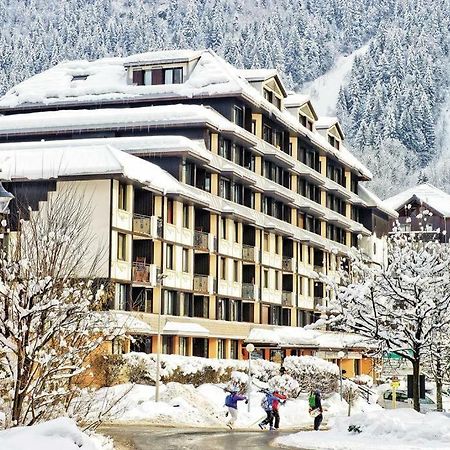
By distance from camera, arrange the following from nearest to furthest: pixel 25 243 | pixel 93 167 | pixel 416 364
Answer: pixel 25 243 → pixel 416 364 → pixel 93 167

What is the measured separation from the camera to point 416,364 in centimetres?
3662

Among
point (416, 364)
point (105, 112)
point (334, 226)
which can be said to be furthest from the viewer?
point (334, 226)

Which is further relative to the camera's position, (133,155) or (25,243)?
(133,155)

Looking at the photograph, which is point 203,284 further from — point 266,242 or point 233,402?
point 233,402

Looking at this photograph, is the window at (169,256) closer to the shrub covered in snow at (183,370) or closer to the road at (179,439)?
the shrub covered in snow at (183,370)

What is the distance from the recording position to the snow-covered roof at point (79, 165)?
54938 millimetres

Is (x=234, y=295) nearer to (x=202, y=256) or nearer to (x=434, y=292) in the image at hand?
(x=202, y=256)

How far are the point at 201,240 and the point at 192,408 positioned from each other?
72.8ft

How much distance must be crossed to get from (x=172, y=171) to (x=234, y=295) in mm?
10915

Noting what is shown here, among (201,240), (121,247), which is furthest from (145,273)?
(201,240)

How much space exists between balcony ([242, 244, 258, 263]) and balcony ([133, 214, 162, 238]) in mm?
13619

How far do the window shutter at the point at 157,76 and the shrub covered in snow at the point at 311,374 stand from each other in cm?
2275

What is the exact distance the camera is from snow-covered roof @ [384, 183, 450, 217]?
13300cm

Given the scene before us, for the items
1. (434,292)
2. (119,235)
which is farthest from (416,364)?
(119,235)
